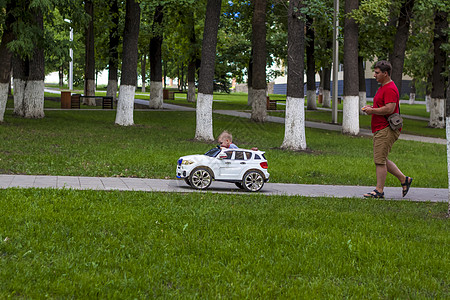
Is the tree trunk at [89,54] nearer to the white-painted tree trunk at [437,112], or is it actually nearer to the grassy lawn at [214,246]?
the white-painted tree trunk at [437,112]

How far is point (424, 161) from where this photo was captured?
62.7ft

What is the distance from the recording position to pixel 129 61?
2522cm

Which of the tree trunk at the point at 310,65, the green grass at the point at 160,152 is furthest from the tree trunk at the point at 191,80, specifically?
the green grass at the point at 160,152

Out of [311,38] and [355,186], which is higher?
[311,38]

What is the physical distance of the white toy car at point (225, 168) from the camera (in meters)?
10.8

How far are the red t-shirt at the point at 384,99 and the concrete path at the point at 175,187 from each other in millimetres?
1408

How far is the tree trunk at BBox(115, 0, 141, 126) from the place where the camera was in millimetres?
25125

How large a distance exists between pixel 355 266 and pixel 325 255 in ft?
1.24

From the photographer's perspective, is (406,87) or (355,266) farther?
(406,87)

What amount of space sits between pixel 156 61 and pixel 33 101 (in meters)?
11.1

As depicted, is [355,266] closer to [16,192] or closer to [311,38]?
[16,192]

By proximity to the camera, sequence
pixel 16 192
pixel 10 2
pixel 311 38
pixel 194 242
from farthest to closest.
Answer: pixel 311 38 → pixel 10 2 → pixel 16 192 → pixel 194 242

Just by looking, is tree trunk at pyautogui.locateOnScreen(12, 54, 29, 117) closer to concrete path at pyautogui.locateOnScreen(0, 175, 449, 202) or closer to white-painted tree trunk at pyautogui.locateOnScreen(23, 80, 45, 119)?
white-painted tree trunk at pyautogui.locateOnScreen(23, 80, 45, 119)

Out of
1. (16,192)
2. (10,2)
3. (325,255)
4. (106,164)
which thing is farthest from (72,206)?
(10,2)
